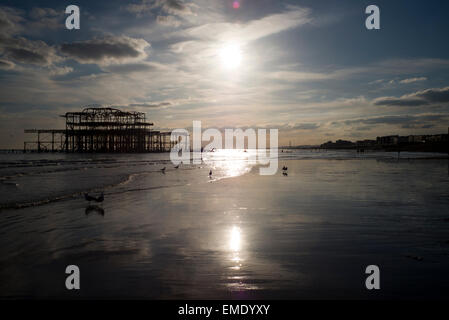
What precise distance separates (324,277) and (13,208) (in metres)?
11.5

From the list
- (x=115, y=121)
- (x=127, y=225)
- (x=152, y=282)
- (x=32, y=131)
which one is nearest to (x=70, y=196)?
(x=127, y=225)

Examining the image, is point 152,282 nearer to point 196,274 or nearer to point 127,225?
point 196,274

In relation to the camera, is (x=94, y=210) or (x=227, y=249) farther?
(x=94, y=210)

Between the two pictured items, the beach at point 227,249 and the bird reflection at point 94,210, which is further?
the bird reflection at point 94,210

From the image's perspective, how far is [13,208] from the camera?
1137cm

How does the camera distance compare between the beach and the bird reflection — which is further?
the bird reflection

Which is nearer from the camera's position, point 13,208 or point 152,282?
point 152,282

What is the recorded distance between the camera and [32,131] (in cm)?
12650

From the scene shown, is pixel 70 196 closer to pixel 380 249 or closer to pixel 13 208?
pixel 13 208

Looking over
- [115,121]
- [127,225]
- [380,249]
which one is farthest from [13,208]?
[115,121]
